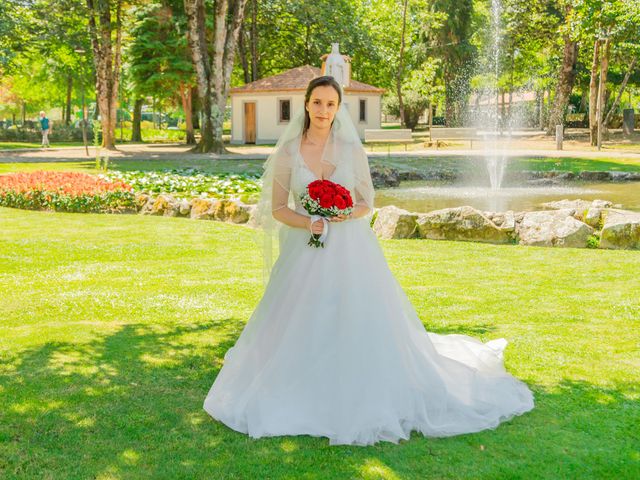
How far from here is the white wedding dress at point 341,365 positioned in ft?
14.4

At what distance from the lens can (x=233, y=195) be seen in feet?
51.1

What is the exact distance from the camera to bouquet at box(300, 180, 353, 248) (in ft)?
14.9

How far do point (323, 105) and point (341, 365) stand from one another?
1.70 meters

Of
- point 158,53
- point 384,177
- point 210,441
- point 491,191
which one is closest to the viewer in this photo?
point 210,441

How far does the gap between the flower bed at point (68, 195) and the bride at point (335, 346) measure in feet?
35.8

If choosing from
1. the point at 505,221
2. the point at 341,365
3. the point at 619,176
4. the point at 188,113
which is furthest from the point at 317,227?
the point at 188,113

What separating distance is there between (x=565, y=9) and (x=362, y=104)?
501 inches

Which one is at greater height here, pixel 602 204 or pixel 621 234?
pixel 602 204

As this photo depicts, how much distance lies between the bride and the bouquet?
9 centimetres

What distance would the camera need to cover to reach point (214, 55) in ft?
94.5

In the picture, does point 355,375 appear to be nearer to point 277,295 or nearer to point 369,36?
point 277,295

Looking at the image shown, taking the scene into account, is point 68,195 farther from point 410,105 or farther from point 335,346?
point 410,105

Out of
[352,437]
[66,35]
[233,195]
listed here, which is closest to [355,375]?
[352,437]

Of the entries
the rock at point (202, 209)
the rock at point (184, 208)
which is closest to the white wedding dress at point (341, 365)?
the rock at point (202, 209)
